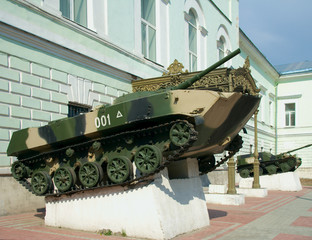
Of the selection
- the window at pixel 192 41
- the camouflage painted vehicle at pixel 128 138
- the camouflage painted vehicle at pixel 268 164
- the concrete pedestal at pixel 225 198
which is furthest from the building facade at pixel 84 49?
the camouflage painted vehicle at pixel 268 164

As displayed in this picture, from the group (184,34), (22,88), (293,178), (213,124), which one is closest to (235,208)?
(213,124)

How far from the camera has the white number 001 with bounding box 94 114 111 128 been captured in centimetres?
740

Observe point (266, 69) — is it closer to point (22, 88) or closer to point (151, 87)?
point (151, 87)

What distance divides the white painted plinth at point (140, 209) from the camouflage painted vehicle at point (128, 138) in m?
0.26

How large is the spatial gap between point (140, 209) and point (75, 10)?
842 cm

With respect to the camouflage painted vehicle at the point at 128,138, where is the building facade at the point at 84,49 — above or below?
above

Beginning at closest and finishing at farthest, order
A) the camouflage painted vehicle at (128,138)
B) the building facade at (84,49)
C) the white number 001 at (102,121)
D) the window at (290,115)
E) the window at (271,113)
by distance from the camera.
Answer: the camouflage painted vehicle at (128,138) < the white number 001 at (102,121) < the building facade at (84,49) < the window at (271,113) < the window at (290,115)

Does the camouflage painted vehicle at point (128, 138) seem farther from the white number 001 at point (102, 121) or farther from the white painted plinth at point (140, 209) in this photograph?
the white painted plinth at point (140, 209)

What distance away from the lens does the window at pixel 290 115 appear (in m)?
39.5

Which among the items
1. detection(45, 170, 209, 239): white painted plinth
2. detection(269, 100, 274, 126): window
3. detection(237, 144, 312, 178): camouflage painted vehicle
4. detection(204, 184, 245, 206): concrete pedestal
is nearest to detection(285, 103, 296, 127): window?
detection(269, 100, 274, 126): window

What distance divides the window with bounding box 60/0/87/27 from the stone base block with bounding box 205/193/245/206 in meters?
7.21

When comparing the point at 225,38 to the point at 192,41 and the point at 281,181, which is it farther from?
the point at 281,181

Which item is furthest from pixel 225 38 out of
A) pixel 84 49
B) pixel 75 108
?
pixel 75 108

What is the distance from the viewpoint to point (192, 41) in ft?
72.2
